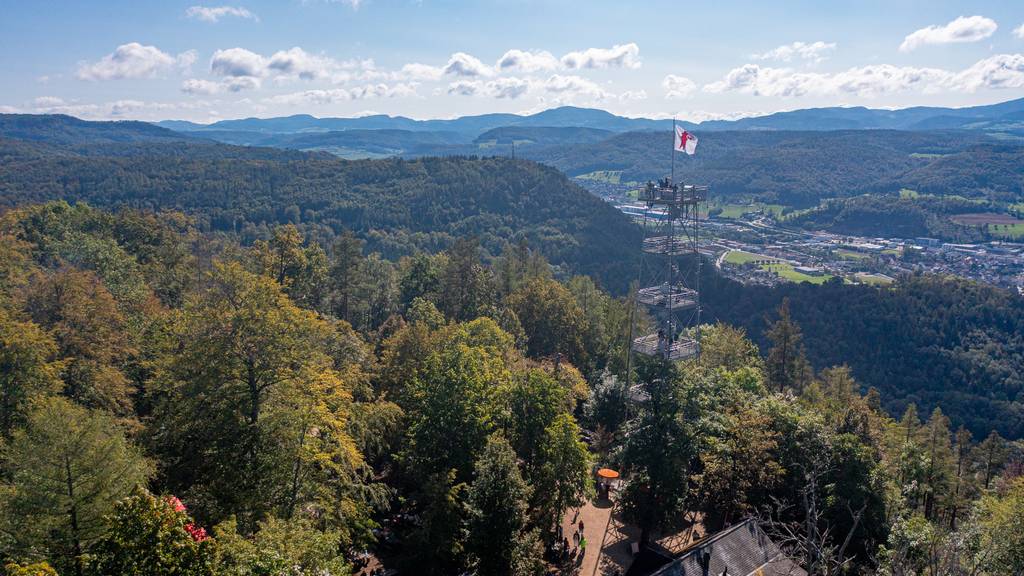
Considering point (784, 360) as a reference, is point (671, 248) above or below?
above

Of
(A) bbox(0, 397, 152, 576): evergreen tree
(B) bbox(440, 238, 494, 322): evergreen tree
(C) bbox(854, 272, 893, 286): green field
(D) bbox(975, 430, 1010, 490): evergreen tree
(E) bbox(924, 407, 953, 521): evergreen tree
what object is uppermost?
(A) bbox(0, 397, 152, 576): evergreen tree

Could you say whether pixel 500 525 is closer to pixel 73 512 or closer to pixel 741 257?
pixel 73 512

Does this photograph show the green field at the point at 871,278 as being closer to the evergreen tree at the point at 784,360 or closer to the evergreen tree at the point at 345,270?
the evergreen tree at the point at 784,360

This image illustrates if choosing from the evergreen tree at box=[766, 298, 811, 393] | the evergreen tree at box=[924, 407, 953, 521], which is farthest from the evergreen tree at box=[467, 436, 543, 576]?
the evergreen tree at box=[766, 298, 811, 393]

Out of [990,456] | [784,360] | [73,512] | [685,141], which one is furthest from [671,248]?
[990,456]

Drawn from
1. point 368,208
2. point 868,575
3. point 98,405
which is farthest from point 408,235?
point 868,575

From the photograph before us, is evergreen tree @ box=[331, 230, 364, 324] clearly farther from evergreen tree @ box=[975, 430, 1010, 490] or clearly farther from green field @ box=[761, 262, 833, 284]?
green field @ box=[761, 262, 833, 284]

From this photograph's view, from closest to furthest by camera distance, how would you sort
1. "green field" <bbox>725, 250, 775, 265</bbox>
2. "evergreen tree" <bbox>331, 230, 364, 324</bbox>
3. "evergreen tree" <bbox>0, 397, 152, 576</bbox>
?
1. "evergreen tree" <bbox>0, 397, 152, 576</bbox>
2. "evergreen tree" <bbox>331, 230, 364, 324</bbox>
3. "green field" <bbox>725, 250, 775, 265</bbox>
